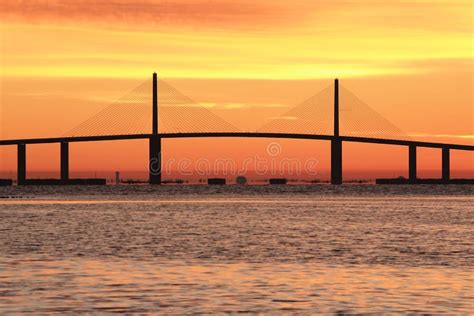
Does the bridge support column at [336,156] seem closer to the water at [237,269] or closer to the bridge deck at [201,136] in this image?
the bridge deck at [201,136]

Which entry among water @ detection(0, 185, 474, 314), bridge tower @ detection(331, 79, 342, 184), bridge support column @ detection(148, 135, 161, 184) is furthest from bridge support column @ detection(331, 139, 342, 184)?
water @ detection(0, 185, 474, 314)

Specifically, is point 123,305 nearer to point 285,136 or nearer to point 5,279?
point 5,279

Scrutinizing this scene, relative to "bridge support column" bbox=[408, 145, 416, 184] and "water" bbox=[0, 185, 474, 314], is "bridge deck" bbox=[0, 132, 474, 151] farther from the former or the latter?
"water" bbox=[0, 185, 474, 314]

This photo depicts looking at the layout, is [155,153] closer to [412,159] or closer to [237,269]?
[412,159]

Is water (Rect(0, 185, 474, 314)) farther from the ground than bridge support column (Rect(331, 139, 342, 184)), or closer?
closer

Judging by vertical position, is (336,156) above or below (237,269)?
above

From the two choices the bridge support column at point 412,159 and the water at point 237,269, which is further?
the bridge support column at point 412,159

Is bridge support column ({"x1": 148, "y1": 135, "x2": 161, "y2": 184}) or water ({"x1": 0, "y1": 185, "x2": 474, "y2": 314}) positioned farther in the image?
bridge support column ({"x1": 148, "y1": 135, "x2": 161, "y2": 184})

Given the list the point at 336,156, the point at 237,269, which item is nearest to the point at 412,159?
the point at 336,156

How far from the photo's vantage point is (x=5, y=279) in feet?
86.4

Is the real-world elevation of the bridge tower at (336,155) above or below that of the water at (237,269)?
above

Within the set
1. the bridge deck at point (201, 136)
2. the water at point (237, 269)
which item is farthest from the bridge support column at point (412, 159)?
the water at point (237, 269)

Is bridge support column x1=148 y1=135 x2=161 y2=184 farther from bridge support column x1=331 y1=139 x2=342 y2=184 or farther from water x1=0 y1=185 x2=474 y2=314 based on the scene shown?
water x1=0 y1=185 x2=474 y2=314

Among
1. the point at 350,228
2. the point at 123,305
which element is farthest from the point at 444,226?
the point at 123,305
